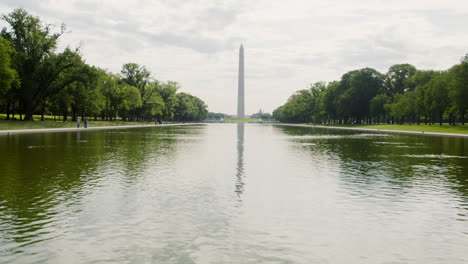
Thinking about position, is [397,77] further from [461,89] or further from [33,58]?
[33,58]

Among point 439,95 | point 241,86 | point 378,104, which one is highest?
point 241,86

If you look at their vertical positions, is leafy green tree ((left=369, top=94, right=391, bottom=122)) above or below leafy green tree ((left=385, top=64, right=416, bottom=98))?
below

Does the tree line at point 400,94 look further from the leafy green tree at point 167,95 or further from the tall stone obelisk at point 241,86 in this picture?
the leafy green tree at point 167,95

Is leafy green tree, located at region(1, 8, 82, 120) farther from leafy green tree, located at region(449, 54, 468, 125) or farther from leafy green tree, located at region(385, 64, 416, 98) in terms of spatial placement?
leafy green tree, located at region(385, 64, 416, 98)

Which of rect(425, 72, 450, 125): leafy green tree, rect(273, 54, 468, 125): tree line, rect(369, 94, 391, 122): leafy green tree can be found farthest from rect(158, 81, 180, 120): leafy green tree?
rect(425, 72, 450, 125): leafy green tree

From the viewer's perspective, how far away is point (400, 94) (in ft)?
363

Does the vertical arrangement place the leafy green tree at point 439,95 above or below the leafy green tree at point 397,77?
below

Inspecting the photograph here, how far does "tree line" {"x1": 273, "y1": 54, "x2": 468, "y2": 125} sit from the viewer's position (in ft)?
259

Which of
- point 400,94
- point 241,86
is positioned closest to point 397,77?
point 400,94

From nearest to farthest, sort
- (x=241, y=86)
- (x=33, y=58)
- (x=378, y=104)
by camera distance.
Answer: (x=33, y=58) < (x=378, y=104) < (x=241, y=86)

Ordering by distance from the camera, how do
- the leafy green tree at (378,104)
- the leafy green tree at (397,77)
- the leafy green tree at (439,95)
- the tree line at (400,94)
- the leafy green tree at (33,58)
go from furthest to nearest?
the leafy green tree at (397,77), the leafy green tree at (378,104), the leafy green tree at (439,95), the tree line at (400,94), the leafy green tree at (33,58)

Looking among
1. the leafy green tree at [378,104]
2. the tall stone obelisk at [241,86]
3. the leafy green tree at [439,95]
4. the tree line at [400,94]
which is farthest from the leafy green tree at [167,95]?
the leafy green tree at [439,95]

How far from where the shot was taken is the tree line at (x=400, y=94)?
259 ft

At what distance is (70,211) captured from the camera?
918 centimetres
